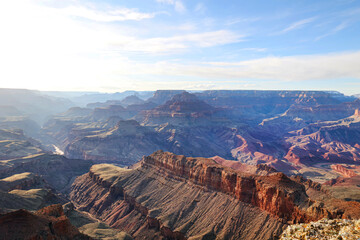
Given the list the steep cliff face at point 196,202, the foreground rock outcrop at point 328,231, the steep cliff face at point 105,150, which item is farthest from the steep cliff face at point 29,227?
the steep cliff face at point 105,150

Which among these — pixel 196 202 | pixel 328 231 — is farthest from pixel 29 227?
pixel 196 202

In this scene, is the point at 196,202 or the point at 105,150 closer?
the point at 196,202

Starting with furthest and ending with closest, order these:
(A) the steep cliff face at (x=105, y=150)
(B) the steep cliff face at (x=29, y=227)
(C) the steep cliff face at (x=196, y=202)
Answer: (A) the steep cliff face at (x=105, y=150), (C) the steep cliff face at (x=196, y=202), (B) the steep cliff face at (x=29, y=227)

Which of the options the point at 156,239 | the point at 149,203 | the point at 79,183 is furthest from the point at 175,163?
the point at 79,183


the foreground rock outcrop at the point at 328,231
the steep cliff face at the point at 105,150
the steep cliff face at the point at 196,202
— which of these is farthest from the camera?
the steep cliff face at the point at 105,150

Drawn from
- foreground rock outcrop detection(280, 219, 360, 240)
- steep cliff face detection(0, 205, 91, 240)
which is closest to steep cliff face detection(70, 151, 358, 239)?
steep cliff face detection(0, 205, 91, 240)

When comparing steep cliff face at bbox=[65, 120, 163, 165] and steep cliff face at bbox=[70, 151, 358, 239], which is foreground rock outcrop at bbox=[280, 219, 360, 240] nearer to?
steep cliff face at bbox=[70, 151, 358, 239]

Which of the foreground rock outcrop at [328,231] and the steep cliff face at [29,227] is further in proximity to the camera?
the steep cliff face at [29,227]

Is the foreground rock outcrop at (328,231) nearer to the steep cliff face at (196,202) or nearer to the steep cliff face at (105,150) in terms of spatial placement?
the steep cliff face at (196,202)

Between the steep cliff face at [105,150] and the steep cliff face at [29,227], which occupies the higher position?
the steep cliff face at [29,227]

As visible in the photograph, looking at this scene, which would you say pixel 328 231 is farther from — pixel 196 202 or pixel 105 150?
pixel 105 150
